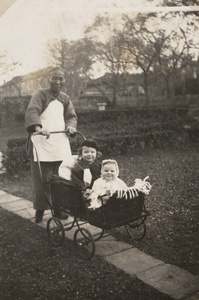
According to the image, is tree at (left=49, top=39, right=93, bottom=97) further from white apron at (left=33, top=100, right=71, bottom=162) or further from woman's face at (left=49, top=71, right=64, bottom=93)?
white apron at (left=33, top=100, right=71, bottom=162)

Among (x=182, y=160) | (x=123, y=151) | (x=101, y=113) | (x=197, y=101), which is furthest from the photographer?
(x=123, y=151)

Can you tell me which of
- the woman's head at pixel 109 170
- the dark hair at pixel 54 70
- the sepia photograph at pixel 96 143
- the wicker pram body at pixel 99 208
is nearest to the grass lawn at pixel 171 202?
the sepia photograph at pixel 96 143

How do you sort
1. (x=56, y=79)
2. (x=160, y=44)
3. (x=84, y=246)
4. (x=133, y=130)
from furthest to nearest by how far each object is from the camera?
1. (x=133, y=130)
2. (x=56, y=79)
3. (x=84, y=246)
4. (x=160, y=44)

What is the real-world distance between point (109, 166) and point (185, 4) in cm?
134

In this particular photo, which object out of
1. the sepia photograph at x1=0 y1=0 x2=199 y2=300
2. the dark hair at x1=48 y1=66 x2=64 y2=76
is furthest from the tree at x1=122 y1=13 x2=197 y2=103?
the dark hair at x1=48 y1=66 x2=64 y2=76

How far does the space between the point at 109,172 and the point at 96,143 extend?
0.50 meters

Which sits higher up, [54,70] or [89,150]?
[54,70]


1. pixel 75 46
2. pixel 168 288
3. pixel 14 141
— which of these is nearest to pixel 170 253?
pixel 168 288

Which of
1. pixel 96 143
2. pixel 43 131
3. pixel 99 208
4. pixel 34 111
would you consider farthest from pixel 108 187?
pixel 34 111

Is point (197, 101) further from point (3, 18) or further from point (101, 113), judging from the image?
point (3, 18)

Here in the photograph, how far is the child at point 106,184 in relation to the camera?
8.73ft

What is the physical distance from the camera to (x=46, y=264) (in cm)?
277

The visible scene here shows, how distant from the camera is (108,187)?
2725mm

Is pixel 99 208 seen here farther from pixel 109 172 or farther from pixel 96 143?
pixel 96 143
